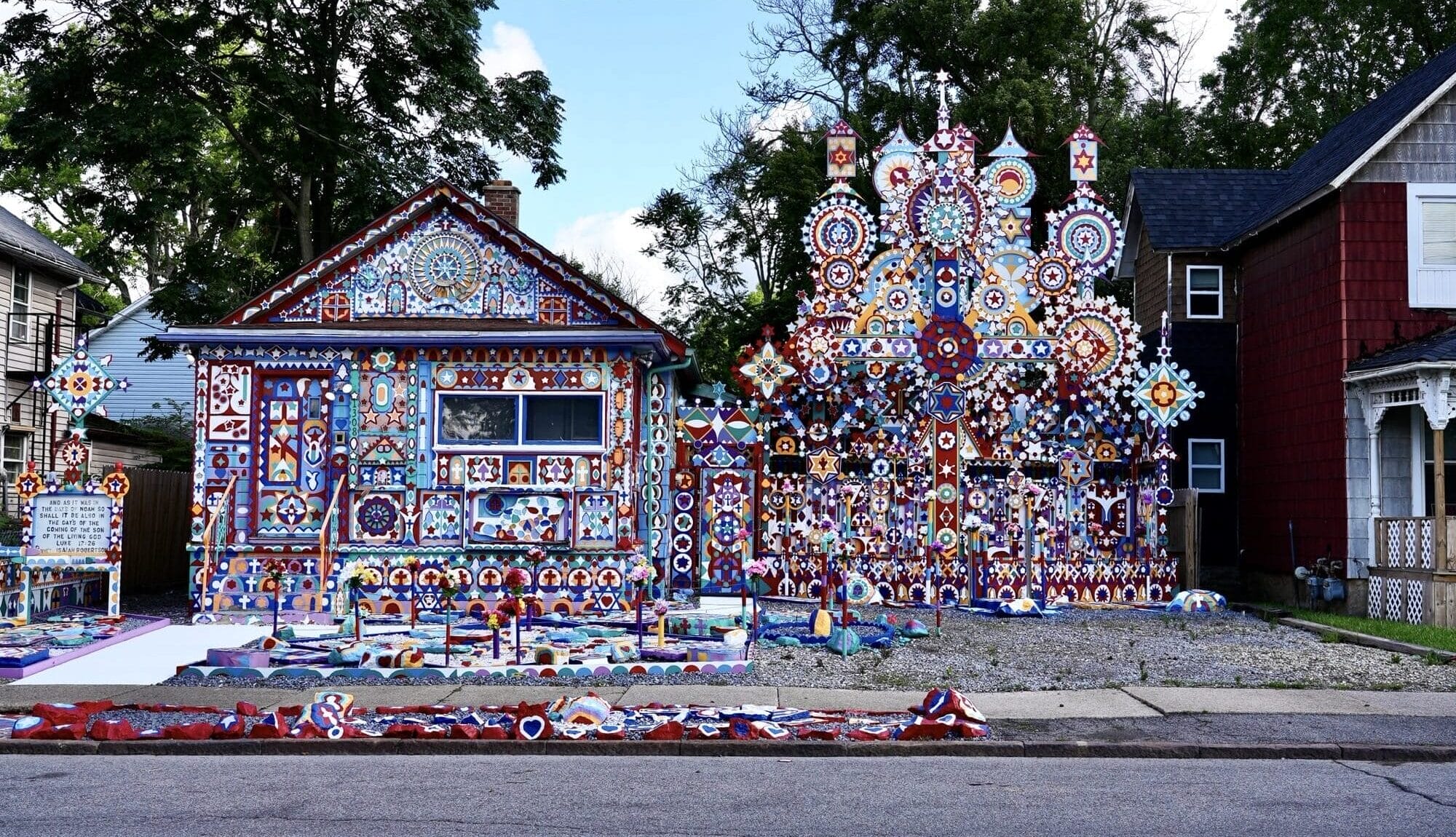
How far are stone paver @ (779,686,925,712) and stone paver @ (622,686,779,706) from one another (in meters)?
0.14

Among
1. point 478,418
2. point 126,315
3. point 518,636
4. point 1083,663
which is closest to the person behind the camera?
point 518,636

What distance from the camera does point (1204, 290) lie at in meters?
24.9

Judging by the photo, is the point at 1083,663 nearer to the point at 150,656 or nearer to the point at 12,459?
the point at 150,656

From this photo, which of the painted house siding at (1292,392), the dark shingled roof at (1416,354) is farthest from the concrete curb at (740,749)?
the painted house siding at (1292,392)

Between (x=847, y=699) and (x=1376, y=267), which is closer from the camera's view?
(x=847, y=699)

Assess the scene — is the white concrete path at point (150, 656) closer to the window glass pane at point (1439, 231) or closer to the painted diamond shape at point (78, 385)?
the painted diamond shape at point (78, 385)

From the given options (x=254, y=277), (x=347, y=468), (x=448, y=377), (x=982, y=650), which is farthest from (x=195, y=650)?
(x=254, y=277)

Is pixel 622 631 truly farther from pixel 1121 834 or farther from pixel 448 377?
pixel 1121 834

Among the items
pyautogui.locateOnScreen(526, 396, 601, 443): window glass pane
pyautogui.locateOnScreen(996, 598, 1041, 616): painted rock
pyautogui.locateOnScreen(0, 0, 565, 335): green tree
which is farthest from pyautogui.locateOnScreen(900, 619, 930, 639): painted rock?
pyautogui.locateOnScreen(0, 0, 565, 335): green tree

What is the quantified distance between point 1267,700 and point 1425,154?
11.0 meters

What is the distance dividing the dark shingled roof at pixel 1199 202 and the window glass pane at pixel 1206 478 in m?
3.88

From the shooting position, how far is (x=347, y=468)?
1777 cm

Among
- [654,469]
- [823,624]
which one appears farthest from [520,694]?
[654,469]

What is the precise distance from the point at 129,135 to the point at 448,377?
11122mm
